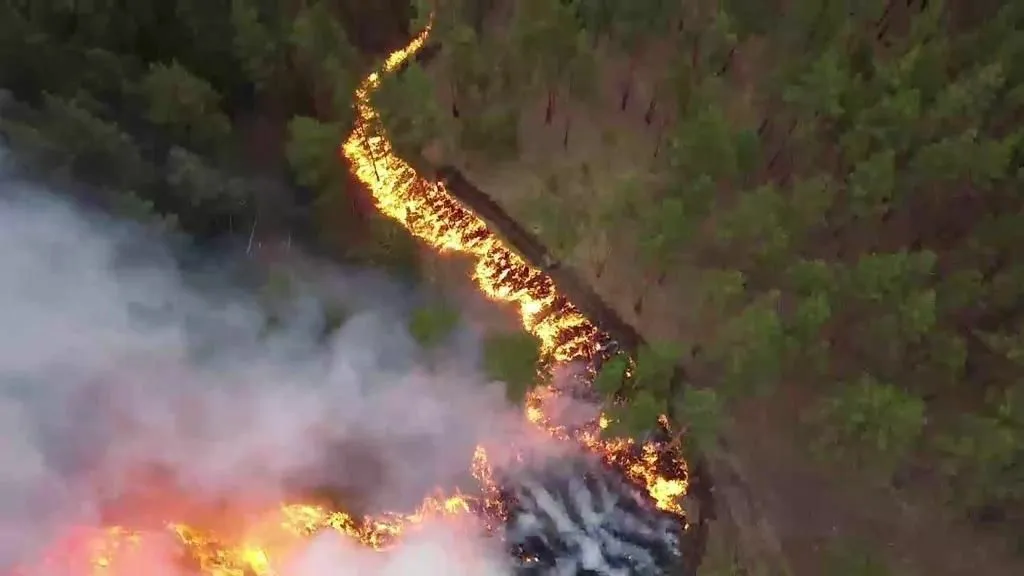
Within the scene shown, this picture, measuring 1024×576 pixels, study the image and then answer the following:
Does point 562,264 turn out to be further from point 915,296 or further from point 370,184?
point 915,296

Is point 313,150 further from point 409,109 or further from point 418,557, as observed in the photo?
point 418,557

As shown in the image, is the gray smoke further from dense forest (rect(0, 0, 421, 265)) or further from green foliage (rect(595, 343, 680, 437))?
dense forest (rect(0, 0, 421, 265))

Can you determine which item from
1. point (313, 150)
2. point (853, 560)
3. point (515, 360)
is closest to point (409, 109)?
point (313, 150)

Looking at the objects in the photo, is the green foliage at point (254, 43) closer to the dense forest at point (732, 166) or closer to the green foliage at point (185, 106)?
the dense forest at point (732, 166)

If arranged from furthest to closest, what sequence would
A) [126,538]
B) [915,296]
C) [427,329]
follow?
[427,329]
[915,296]
[126,538]

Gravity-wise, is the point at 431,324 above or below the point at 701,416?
above

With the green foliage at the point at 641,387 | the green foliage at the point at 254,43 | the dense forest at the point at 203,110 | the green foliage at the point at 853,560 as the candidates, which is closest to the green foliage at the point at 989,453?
the green foliage at the point at 853,560

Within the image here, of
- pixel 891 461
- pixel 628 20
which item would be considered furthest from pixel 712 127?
pixel 891 461
